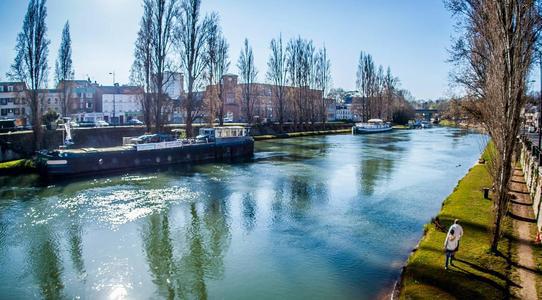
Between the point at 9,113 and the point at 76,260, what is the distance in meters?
91.8

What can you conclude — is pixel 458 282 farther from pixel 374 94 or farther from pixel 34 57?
pixel 374 94

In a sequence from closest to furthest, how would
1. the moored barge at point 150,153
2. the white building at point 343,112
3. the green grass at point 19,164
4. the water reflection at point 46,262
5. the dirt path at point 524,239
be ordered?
the dirt path at point 524,239 → the water reflection at point 46,262 → the moored barge at point 150,153 → the green grass at point 19,164 → the white building at point 343,112

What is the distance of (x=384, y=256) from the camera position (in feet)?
53.2

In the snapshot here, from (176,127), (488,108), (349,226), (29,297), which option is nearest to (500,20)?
(488,108)

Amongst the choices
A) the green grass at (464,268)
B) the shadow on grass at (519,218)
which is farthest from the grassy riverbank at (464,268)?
the shadow on grass at (519,218)

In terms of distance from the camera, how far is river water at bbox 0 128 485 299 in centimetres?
1388

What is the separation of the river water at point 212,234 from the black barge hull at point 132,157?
2.16 meters

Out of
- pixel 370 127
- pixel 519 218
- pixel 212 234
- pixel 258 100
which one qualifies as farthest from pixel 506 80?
pixel 258 100

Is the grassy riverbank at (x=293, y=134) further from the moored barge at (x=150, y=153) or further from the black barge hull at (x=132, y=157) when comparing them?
the black barge hull at (x=132, y=157)

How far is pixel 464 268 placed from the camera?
41.5 ft

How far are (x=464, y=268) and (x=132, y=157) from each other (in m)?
34.3

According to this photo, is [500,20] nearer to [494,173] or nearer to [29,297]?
[494,173]

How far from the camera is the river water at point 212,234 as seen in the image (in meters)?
13.9

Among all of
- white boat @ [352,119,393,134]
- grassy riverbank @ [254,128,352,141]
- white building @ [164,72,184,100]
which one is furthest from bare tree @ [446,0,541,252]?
white boat @ [352,119,393,134]
